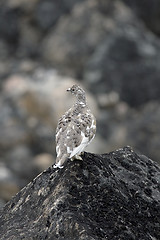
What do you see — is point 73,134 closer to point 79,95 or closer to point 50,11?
point 79,95

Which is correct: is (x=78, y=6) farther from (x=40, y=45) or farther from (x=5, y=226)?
(x=5, y=226)

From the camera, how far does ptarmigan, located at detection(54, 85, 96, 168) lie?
27.1 feet

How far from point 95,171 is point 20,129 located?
24654mm

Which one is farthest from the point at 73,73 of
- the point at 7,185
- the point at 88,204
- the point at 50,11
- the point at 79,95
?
the point at 88,204

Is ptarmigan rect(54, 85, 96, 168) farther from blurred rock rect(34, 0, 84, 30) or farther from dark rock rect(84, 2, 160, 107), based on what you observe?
blurred rock rect(34, 0, 84, 30)

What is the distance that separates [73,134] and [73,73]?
27494 millimetres

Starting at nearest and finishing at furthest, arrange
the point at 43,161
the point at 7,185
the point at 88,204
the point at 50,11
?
the point at 88,204 → the point at 7,185 → the point at 43,161 → the point at 50,11

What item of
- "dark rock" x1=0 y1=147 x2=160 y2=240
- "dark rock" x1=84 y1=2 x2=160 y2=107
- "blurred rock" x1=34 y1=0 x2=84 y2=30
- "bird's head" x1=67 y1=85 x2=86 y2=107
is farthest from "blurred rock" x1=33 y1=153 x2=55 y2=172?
"dark rock" x1=0 y1=147 x2=160 y2=240

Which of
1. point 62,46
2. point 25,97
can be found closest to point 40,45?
point 62,46

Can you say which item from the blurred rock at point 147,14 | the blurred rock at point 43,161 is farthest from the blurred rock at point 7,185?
the blurred rock at point 147,14

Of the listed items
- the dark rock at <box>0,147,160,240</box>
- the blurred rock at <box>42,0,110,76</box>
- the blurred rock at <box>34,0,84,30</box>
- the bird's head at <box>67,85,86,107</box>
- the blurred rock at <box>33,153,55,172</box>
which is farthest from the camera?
the blurred rock at <box>34,0,84,30</box>

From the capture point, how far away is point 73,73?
35938 millimetres

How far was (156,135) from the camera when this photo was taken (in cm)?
2878

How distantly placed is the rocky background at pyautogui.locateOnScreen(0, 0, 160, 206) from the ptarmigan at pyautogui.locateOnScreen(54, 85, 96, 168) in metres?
17.1
